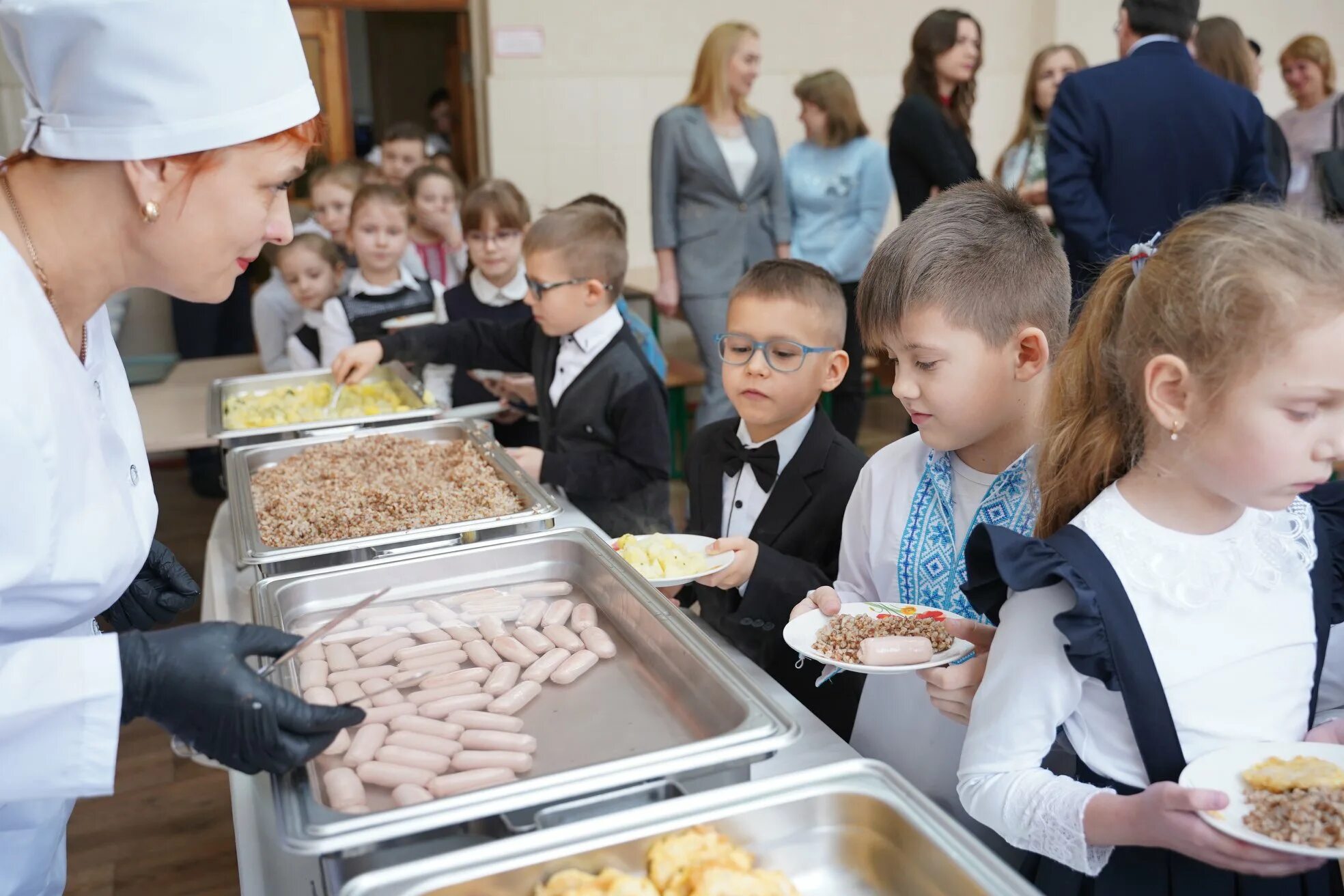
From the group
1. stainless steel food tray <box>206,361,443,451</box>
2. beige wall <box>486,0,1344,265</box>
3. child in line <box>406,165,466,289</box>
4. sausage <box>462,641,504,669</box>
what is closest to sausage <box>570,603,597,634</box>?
sausage <box>462,641,504,669</box>

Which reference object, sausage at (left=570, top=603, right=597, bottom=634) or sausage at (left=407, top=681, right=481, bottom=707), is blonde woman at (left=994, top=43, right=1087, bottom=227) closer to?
sausage at (left=570, top=603, right=597, bottom=634)

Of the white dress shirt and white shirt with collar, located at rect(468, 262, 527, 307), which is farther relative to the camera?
white shirt with collar, located at rect(468, 262, 527, 307)

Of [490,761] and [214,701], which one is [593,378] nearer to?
[490,761]

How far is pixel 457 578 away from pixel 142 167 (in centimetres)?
64

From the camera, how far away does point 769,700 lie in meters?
0.95

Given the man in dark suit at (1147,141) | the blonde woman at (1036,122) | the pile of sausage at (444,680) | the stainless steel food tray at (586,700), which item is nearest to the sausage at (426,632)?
the pile of sausage at (444,680)

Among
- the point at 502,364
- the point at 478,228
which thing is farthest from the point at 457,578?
the point at 478,228

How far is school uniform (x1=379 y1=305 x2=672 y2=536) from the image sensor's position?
6.72 feet

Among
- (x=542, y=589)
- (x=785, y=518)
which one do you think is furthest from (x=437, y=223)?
(x=542, y=589)

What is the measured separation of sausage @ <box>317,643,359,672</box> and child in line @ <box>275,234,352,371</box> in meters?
2.14

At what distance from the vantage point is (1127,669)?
902 mm

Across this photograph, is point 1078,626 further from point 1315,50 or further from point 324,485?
point 1315,50

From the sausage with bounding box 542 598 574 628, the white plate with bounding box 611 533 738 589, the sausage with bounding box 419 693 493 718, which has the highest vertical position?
the white plate with bounding box 611 533 738 589

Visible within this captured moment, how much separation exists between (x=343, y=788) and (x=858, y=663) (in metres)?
A: 0.46
